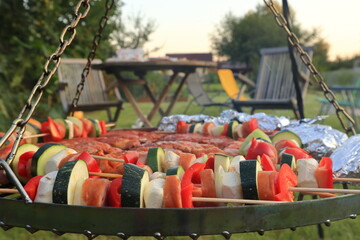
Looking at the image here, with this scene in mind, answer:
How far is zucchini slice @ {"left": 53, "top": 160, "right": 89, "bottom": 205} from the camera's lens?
1316mm

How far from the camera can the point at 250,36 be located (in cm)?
2792

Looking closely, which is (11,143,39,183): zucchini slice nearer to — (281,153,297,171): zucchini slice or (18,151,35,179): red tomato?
(18,151,35,179): red tomato

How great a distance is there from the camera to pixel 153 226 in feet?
3.82

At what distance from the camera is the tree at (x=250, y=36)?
27281 mm

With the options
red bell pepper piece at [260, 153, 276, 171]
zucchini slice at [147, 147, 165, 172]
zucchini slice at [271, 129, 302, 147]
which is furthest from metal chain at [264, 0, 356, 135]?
zucchini slice at [147, 147, 165, 172]

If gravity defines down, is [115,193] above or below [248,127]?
below

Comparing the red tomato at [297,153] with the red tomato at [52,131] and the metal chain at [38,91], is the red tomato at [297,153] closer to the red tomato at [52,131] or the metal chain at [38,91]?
the metal chain at [38,91]

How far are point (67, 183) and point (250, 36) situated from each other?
27713mm

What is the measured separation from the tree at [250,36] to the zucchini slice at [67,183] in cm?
2502

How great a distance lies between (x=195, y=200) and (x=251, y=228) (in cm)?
20

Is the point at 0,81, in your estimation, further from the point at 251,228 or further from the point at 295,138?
the point at 251,228

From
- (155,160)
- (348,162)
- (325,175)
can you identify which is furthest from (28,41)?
(325,175)

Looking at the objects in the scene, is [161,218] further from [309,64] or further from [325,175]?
[309,64]

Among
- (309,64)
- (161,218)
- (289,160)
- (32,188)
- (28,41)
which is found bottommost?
(161,218)
